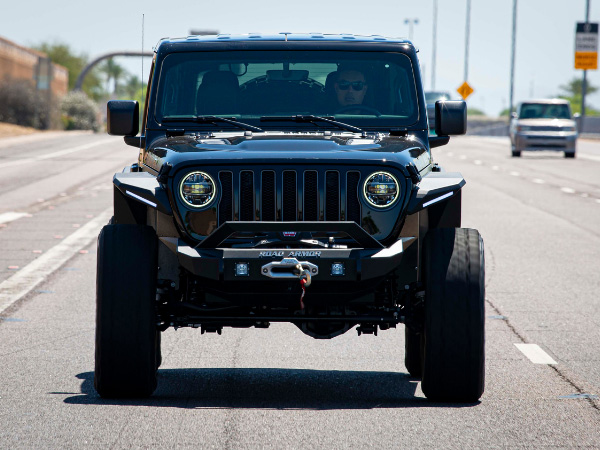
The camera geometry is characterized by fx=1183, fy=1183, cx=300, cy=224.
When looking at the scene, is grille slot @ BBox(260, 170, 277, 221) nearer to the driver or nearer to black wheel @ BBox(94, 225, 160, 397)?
black wheel @ BBox(94, 225, 160, 397)

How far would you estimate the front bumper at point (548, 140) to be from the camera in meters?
40.7

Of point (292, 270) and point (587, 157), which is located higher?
point (292, 270)

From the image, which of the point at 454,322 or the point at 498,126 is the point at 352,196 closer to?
the point at 454,322

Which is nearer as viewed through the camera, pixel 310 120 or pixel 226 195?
pixel 226 195

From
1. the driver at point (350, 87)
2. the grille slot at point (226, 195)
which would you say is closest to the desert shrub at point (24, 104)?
the driver at point (350, 87)

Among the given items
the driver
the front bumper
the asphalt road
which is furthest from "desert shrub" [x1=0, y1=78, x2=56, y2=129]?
the driver

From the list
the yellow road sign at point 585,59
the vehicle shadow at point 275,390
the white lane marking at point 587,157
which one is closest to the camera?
the vehicle shadow at point 275,390

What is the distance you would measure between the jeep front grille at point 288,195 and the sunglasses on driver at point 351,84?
1542 millimetres

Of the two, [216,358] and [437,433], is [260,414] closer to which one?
[437,433]

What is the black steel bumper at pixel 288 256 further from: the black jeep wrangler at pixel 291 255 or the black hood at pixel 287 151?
the black hood at pixel 287 151

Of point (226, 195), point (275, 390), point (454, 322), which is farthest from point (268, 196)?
point (275, 390)

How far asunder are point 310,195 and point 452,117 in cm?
165

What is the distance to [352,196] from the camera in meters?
6.16

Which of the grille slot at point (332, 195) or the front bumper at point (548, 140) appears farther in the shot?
the front bumper at point (548, 140)
